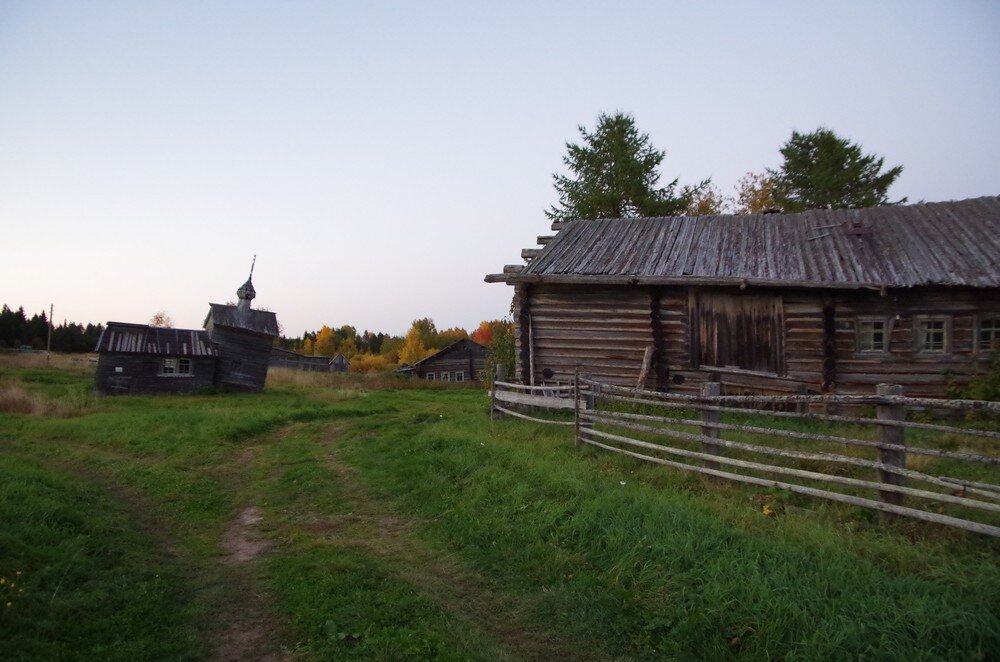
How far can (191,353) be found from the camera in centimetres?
3075

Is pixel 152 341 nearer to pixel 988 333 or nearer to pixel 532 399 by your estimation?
pixel 532 399

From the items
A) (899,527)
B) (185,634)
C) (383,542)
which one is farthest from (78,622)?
(899,527)

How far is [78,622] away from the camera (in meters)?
4.69

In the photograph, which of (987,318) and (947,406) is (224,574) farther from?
(987,318)

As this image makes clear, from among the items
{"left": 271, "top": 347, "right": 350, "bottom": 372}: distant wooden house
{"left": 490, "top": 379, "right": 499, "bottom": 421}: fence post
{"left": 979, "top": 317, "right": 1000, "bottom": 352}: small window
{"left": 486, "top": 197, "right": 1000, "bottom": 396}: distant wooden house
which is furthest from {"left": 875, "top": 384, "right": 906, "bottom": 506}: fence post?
{"left": 271, "top": 347, "right": 350, "bottom": 372}: distant wooden house

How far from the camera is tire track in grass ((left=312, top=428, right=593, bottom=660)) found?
15.3 ft

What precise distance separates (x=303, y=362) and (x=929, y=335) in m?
55.4

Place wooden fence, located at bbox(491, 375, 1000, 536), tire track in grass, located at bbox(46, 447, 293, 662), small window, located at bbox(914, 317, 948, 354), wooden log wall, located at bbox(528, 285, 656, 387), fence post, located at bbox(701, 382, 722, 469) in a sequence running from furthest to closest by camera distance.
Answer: wooden log wall, located at bbox(528, 285, 656, 387) → small window, located at bbox(914, 317, 948, 354) → fence post, located at bbox(701, 382, 722, 469) → wooden fence, located at bbox(491, 375, 1000, 536) → tire track in grass, located at bbox(46, 447, 293, 662)

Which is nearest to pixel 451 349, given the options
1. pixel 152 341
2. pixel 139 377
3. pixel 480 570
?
pixel 152 341

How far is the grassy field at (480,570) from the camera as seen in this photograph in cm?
436

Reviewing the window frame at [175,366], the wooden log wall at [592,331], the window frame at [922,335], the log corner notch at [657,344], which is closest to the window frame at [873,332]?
the window frame at [922,335]

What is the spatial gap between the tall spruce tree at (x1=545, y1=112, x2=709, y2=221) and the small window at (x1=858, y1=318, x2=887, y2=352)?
19281mm

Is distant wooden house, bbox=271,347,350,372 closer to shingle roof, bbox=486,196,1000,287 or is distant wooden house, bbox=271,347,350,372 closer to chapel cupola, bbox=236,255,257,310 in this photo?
chapel cupola, bbox=236,255,257,310

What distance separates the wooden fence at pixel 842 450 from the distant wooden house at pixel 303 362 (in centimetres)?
4956
